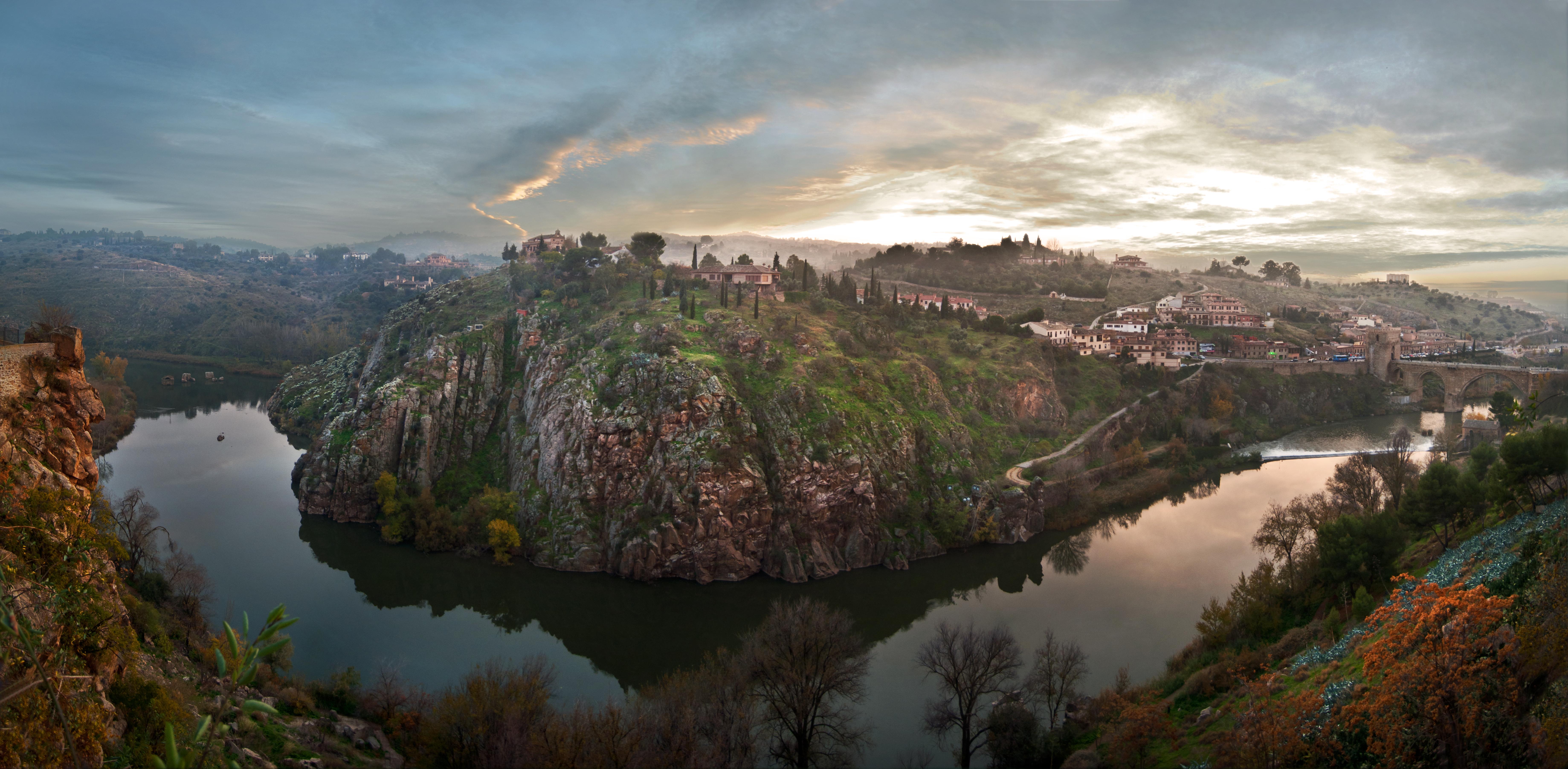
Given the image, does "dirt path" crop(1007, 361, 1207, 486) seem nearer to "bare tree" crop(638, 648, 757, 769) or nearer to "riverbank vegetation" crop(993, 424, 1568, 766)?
"riverbank vegetation" crop(993, 424, 1568, 766)

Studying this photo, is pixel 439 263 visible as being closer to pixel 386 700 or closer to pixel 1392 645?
pixel 386 700

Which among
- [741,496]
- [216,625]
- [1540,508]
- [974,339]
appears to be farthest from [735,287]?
[1540,508]

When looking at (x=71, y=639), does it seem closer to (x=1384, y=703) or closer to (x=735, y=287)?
(x=1384, y=703)

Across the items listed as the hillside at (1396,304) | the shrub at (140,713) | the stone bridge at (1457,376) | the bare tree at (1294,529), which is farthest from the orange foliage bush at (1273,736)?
the hillside at (1396,304)

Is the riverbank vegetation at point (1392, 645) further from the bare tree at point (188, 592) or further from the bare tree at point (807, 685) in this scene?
the bare tree at point (188, 592)

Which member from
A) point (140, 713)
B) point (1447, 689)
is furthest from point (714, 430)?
point (1447, 689)

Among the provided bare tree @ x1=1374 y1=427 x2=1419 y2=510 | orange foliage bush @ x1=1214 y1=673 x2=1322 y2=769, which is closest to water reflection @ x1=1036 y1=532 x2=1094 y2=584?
bare tree @ x1=1374 y1=427 x2=1419 y2=510
